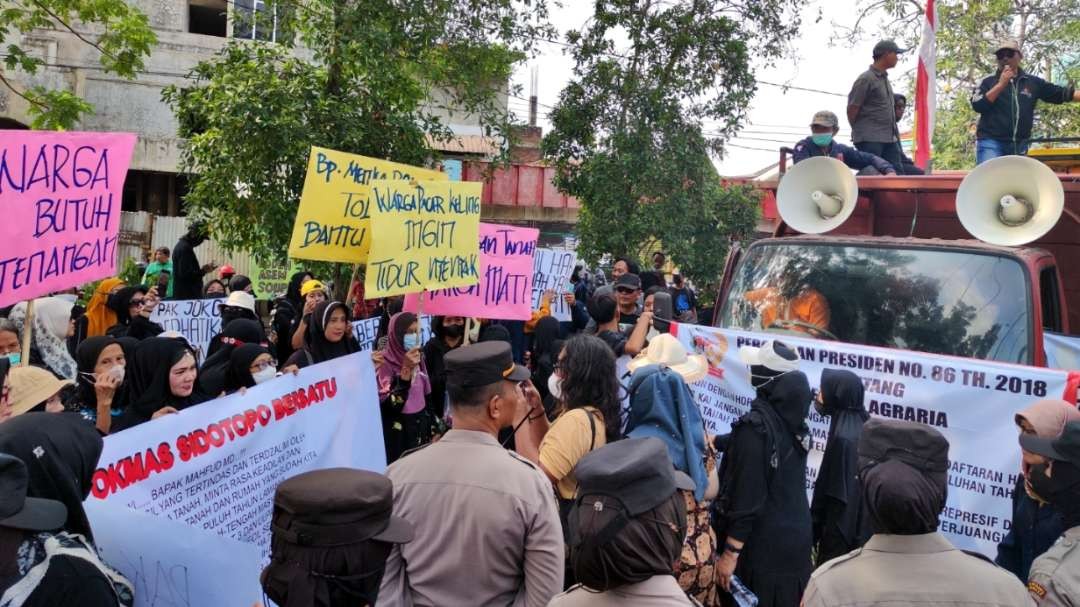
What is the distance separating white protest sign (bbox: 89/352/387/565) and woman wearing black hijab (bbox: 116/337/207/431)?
66 centimetres

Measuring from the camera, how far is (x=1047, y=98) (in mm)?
8367

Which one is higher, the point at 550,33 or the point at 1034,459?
the point at 550,33

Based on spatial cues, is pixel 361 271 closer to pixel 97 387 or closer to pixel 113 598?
pixel 97 387

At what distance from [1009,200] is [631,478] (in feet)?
14.4

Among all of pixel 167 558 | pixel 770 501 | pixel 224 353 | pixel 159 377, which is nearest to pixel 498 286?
pixel 224 353

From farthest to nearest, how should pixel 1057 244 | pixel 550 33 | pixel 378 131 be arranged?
pixel 550 33, pixel 378 131, pixel 1057 244

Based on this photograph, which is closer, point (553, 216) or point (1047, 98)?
point (1047, 98)

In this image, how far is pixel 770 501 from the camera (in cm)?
408

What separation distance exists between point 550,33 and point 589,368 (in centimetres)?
875

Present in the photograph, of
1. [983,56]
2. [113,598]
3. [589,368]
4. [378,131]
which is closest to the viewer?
[113,598]

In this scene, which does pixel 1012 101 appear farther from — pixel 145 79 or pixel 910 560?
pixel 145 79

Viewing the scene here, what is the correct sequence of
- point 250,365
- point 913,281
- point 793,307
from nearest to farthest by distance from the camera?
point 250,365 < point 913,281 < point 793,307

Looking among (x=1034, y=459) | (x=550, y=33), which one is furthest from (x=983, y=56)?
(x=1034, y=459)

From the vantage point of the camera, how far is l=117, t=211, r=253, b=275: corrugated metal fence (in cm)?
1884
